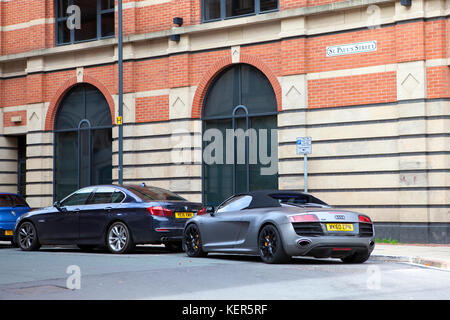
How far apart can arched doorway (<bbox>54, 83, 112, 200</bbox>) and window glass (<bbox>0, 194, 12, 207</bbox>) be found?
5285mm

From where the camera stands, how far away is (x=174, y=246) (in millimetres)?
16094

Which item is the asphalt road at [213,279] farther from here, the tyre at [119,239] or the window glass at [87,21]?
the window glass at [87,21]

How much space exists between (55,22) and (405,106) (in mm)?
12631

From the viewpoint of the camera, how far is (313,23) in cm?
1922

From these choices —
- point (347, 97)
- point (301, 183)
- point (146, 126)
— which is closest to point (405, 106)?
point (347, 97)

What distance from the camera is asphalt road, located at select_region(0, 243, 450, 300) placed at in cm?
848

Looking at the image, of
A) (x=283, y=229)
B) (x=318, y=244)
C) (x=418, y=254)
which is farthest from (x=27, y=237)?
(x=418, y=254)

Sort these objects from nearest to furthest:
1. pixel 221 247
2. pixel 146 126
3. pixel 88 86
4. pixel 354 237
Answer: pixel 354 237 → pixel 221 247 → pixel 146 126 → pixel 88 86

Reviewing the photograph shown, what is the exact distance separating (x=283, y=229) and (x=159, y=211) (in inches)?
139

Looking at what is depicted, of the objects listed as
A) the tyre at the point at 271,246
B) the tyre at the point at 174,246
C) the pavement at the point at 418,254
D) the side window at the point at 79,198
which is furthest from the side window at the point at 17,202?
the pavement at the point at 418,254

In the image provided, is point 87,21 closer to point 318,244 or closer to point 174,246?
point 174,246

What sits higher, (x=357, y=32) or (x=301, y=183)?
(x=357, y=32)

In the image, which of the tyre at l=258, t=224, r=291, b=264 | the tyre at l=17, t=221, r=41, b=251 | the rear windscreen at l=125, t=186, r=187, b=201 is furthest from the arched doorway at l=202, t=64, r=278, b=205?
the tyre at l=258, t=224, r=291, b=264

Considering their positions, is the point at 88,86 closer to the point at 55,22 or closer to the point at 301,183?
the point at 55,22
